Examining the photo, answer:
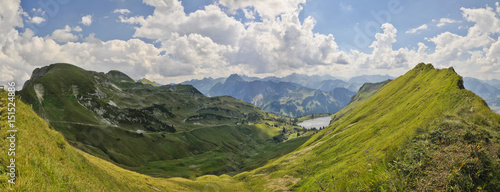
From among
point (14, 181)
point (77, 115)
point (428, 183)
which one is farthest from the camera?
point (77, 115)

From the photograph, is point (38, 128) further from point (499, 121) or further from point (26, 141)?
point (499, 121)

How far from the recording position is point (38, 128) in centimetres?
2058

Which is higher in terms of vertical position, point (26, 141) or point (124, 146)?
point (26, 141)

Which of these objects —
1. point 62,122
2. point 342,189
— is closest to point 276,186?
point 342,189

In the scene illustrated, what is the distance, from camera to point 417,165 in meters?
14.0

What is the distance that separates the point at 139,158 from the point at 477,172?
201517mm

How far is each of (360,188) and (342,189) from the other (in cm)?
321

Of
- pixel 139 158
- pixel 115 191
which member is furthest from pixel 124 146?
pixel 115 191

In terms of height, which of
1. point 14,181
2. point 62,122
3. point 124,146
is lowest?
point 124,146

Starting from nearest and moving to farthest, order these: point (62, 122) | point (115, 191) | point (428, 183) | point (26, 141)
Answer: point (428, 183) < point (26, 141) < point (115, 191) < point (62, 122)

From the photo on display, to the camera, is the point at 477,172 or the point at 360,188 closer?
the point at 477,172

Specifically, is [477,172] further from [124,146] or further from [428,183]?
[124,146]

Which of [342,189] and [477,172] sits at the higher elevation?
[477,172]

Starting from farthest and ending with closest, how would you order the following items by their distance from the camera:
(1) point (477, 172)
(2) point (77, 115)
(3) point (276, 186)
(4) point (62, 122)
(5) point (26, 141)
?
(2) point (77, 115) → (4) point (62, 122) → (3) point (276, 186) → (5) point (26, 141) → (1) point (477, 172)
